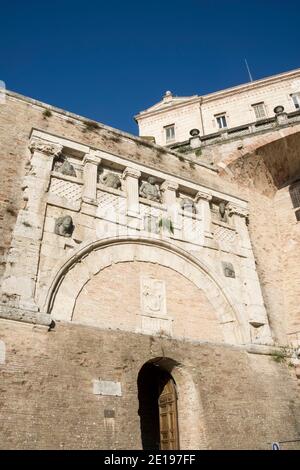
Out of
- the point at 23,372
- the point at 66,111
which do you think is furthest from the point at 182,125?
the point at 23,372

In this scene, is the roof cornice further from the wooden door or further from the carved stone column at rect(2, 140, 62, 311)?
the wooden door

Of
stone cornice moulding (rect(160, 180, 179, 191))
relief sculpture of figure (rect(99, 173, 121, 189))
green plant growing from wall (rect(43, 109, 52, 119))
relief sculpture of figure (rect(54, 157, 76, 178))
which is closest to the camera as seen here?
relief sculpture of figure (rect(54, 157, 76, 178))

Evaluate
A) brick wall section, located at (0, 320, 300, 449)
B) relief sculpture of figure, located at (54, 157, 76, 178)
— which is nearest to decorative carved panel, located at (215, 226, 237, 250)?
brick wall section, located at (0, 320, 300, 449)

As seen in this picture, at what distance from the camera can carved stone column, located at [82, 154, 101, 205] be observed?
9453mm

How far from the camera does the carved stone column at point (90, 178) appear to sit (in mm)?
9453

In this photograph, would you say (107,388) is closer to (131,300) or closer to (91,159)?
(131,300)

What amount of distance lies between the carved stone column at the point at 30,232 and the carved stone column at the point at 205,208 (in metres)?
4.29

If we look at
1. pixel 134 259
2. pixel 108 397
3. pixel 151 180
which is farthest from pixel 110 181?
pixel 108 397

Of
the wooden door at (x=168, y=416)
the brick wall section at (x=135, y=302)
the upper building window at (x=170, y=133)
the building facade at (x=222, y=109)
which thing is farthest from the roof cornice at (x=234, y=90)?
the wooden door at (x=168, y=416)

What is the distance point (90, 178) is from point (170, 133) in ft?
54.1

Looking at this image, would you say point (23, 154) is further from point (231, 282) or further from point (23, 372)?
A: point (231, 282)

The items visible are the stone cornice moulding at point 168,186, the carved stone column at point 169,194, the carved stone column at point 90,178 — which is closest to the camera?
the carved stone column at point 90,178

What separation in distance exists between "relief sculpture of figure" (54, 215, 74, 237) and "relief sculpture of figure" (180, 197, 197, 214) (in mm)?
3670

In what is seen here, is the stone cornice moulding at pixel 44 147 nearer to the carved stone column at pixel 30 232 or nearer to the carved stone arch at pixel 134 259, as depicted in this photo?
the carved stone column at pixel 30 232
